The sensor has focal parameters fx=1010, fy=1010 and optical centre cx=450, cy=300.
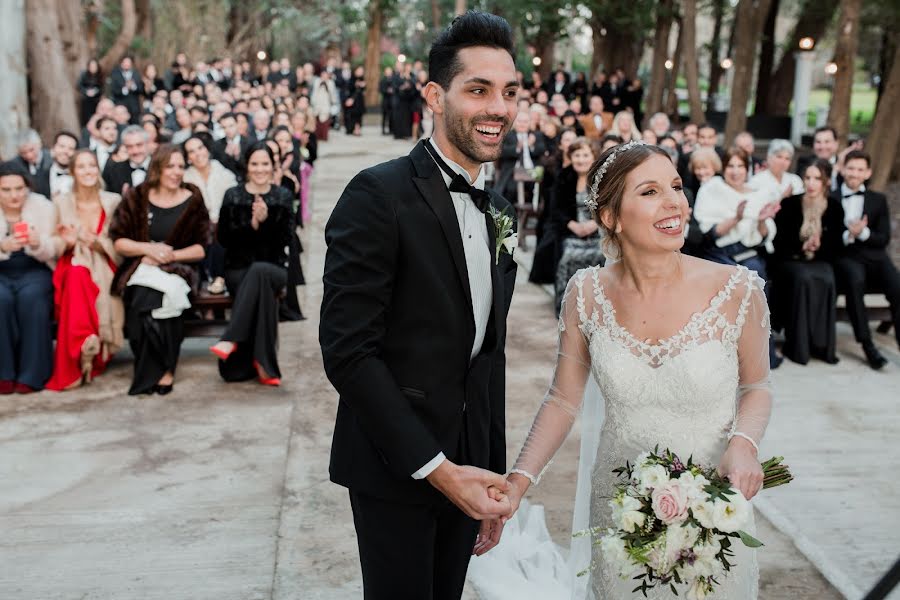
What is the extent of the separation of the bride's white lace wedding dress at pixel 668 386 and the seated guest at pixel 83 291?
5.24 metres

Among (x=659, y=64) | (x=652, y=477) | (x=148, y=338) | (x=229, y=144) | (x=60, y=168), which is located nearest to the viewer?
(x=652, y=477)

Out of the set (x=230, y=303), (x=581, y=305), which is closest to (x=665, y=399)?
(x=581, y=305)

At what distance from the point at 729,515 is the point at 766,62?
32599 millimetres

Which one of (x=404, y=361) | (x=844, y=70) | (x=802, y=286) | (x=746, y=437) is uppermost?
(x=844, y=70)

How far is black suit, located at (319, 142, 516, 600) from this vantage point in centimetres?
253

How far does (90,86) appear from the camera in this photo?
20312 millimetres

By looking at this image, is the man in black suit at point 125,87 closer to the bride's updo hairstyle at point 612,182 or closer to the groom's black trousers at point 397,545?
the bride's updo hairstyle at point 612,182

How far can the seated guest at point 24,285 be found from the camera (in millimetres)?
7441

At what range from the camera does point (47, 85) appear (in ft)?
53.8

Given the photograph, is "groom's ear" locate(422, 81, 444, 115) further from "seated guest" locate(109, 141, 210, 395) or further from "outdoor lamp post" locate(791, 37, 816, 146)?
"outdoor lamp post" locate(791, 37, 816, 146)

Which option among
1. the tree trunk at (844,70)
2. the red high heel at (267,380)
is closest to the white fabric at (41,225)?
the red high heel at (267,380)

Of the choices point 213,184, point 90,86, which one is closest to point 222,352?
point 213,184

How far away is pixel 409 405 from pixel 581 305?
2.94 feet

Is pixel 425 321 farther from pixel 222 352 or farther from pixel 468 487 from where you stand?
pixel 222 352
